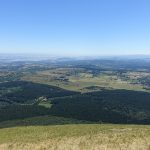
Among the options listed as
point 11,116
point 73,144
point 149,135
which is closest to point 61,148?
point 73,144

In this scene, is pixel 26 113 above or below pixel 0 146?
below

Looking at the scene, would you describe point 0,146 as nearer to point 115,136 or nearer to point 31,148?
point 31,148

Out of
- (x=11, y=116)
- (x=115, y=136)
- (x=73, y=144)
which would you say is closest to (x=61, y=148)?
(x=73, y=144)

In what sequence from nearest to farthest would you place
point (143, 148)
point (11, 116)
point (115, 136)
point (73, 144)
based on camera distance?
point (143, 148) < point (73, 144) < point (115, 136) < point (11, 116)

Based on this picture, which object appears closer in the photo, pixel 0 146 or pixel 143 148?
pixel 143 148

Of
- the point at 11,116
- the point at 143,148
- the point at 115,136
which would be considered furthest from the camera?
the point at 11,116

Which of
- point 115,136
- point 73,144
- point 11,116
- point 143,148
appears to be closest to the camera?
point 143,148

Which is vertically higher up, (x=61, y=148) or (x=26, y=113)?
(x=61, y=148)

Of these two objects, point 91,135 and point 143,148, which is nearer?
point 143,148

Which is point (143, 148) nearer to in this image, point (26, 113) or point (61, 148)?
point (61, 148)
